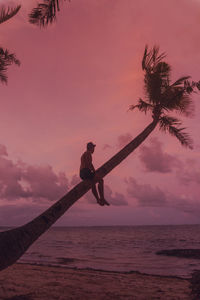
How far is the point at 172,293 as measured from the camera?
43.4ft

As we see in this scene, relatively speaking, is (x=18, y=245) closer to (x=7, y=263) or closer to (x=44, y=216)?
(x=7, y=263)

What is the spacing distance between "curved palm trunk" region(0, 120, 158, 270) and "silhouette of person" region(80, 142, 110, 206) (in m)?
0.16

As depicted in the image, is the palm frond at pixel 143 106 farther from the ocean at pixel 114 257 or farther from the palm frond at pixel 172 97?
the ocean at pixel 114 257

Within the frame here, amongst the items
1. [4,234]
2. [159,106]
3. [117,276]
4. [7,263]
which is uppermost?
[159,106]

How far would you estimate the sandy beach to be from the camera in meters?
12.0

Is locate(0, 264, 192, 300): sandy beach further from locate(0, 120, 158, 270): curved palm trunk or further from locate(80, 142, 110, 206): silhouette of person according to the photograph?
locate(0, 120, 158, 270): curved palm trunk

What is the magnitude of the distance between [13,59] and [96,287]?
1084 centimetres

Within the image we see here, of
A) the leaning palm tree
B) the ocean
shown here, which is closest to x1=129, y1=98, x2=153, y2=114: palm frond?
the leaning palm tree

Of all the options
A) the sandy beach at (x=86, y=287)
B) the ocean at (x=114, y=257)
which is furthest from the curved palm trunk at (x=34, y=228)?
the ocean at (x=114, y=257)

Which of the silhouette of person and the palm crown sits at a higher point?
the palm crown

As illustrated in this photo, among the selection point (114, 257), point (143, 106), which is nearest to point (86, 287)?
point (143, 106)

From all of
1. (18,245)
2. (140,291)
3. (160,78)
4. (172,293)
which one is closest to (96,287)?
(140,291)

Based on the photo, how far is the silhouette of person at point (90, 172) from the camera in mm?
6324

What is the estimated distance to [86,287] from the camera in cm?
1402
